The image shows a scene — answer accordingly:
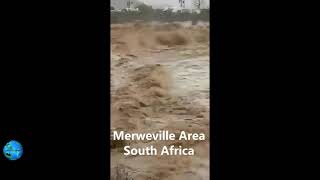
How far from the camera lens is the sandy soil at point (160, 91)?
8.93 ft

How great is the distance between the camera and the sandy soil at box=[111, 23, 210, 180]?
8.93ft

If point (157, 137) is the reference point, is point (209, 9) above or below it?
above
